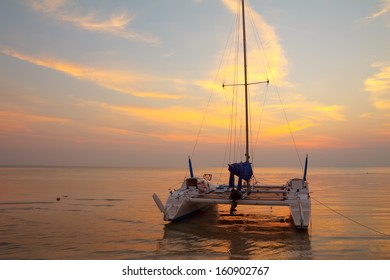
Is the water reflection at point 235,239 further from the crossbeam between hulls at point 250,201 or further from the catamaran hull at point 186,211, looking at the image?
the crossbeam between hulls at point 250,201

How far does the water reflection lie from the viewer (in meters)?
10.5

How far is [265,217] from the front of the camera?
58.7ft

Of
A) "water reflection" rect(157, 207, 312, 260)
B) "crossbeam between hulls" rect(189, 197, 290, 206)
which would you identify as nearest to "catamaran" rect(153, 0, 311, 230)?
"crossbeam between hulls" rect(189, 197, 290, 206)

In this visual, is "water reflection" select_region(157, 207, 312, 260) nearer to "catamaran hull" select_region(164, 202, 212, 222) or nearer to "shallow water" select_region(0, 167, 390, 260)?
"shallow water" select_region(0, 167, 390, 260)

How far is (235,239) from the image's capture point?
1252cm

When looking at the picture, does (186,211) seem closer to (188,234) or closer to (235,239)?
(188,234)

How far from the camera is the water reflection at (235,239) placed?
10.5m

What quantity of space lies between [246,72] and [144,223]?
9.63 m

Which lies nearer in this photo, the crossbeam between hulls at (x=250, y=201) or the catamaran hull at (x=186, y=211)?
the crossbeam between hulls at (x=250, y=201)

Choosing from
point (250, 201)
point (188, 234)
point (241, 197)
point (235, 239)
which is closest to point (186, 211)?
point (241, 197)

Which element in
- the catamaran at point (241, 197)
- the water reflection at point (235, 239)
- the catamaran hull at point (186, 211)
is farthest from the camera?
the catamaran hull at point (186, 211)

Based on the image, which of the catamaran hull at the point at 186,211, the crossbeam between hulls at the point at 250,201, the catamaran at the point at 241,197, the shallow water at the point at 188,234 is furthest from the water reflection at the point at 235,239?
the crossbeam between hulls at the point at 250,201

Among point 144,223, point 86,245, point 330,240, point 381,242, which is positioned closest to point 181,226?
point 144,223
